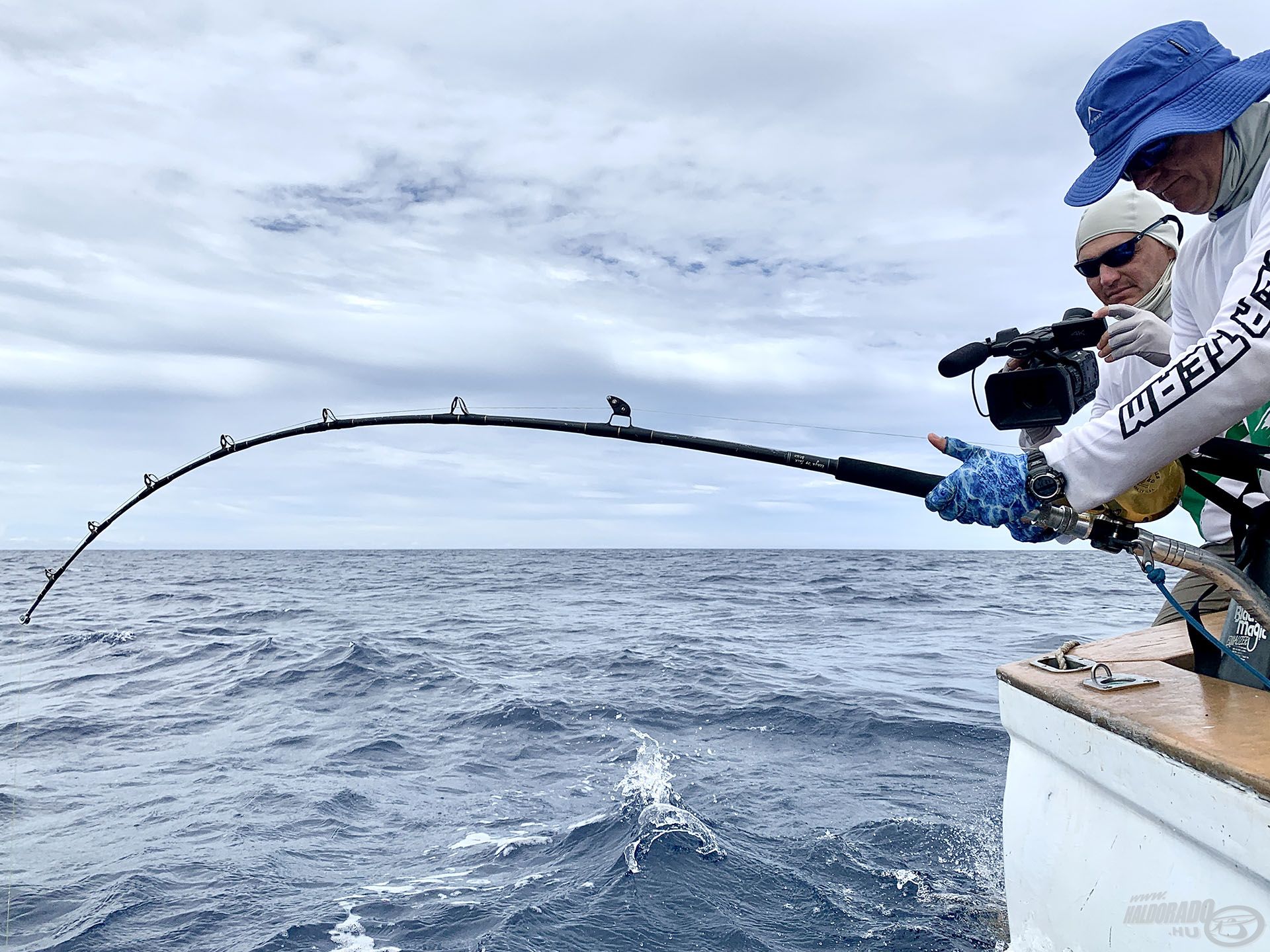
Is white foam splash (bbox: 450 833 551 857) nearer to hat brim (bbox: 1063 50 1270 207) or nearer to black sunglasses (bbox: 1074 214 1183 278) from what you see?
black sunglasses (bbox: 1074 214 1183 278)

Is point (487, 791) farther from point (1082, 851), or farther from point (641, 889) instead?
point (1082, 851)

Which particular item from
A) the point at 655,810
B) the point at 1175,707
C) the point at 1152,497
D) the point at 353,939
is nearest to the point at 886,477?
the point at 1152,497

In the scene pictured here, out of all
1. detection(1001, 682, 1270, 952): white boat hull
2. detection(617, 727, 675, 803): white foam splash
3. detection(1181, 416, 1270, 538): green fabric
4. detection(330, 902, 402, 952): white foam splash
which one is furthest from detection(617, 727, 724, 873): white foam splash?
detection(1181, 416, 1270, 538): green fabric

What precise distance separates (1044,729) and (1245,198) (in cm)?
152

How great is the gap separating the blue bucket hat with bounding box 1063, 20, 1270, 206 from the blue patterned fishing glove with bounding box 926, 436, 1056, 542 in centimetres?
74

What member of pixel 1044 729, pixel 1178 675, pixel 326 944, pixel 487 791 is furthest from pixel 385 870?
pixel 1178 675

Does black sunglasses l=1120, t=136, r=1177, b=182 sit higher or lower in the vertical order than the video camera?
higher

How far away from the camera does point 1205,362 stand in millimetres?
1549

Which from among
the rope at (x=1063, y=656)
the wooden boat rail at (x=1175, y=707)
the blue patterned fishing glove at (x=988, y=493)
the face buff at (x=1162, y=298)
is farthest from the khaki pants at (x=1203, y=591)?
the blue patterned fishing glove at (x=988, y=493)

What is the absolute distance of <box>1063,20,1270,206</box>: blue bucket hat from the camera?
71.1 inches

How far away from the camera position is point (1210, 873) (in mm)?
1546

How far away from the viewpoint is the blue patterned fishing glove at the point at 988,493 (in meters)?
1.78

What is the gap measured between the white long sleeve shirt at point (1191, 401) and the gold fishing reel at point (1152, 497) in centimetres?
22

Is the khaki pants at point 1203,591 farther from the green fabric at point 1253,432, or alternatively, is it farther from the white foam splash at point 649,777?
the white foam splash at point 649,777
